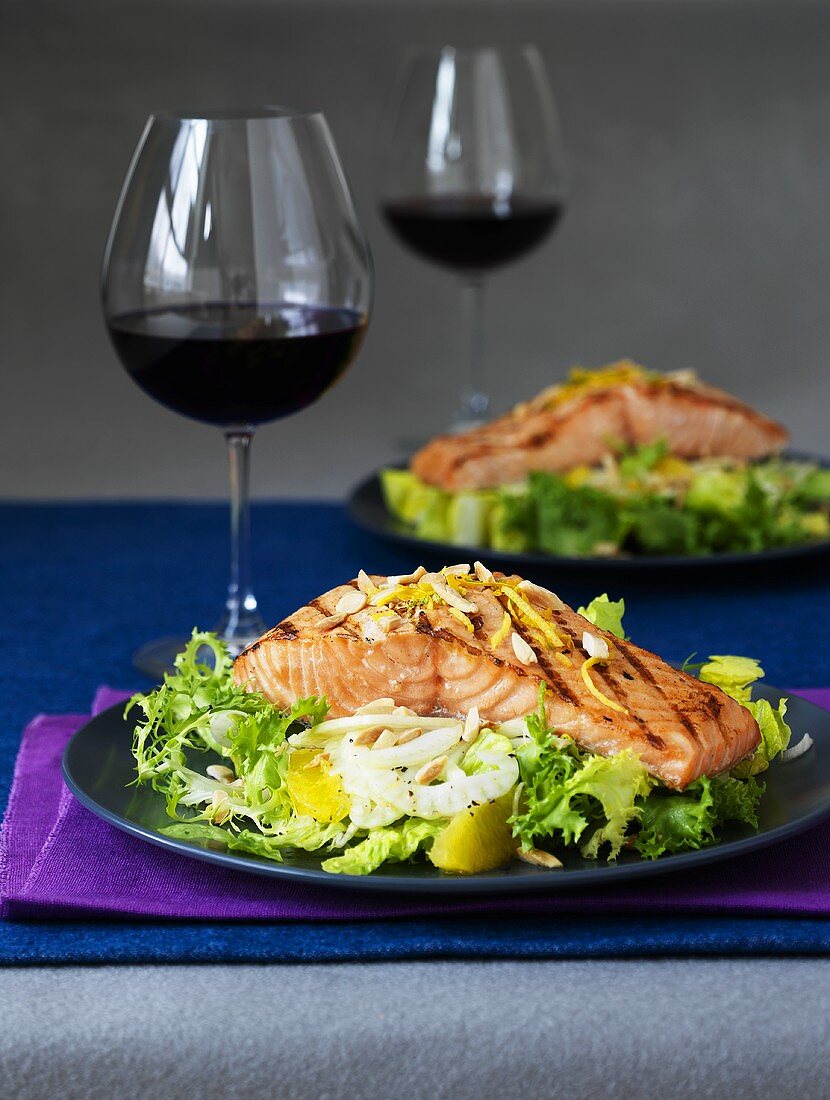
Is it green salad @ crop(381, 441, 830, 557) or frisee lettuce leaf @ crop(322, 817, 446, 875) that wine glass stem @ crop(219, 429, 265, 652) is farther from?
frisee lettuce leaf @ crop(322, 817, 446, 875)

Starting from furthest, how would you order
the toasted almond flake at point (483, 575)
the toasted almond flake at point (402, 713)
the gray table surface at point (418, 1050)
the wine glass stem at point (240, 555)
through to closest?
1. the wine glass stem at point (240, 555)
2. the toasted almond flake at point (483, 575)
3. the toasted almond flake at point (402, 713)
4. the gray table surface at point (418, 1050)

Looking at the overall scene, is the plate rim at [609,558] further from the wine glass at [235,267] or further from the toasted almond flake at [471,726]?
the toasted almond flake at [471,726]

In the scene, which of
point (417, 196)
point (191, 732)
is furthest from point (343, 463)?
point (191, 732)

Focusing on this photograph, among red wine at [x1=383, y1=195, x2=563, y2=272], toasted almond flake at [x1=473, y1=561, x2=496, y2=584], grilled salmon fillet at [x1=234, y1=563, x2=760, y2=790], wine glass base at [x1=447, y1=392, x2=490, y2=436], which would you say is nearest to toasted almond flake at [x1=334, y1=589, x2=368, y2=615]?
grilled salmon fillet at [x1=234, y1=563, x2=760, y2=790]

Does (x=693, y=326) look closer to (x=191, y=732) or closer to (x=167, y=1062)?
(x=191, y=732)

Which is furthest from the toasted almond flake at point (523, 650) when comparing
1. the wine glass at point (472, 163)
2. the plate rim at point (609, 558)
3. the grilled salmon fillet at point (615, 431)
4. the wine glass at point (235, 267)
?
the wine glass at point (472, 163)
